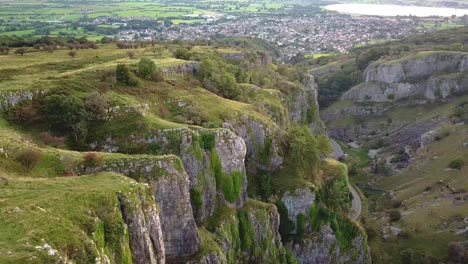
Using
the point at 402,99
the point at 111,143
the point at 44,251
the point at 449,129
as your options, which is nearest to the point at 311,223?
the point at 111,143

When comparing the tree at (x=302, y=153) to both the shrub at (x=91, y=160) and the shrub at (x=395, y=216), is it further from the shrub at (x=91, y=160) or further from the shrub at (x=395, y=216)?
the shrub at (x=91, y=160)

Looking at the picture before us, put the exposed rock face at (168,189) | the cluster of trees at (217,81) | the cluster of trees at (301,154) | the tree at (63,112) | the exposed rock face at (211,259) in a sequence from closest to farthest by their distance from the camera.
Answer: the exposed rock face at (168,189), the exposed rock face at (211,259), the tree at (63,112), the cluster of trees at (301,154), the cluster of trees at (217,81)

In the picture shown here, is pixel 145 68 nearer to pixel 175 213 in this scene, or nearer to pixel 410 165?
pixel 175 213

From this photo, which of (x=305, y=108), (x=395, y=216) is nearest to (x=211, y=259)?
(x=395, y=216)

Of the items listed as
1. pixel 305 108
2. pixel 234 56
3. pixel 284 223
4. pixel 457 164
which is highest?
pixel 234 56

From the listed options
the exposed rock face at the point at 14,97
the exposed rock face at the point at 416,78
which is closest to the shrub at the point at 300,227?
the exposed rock face at the point at 14,97

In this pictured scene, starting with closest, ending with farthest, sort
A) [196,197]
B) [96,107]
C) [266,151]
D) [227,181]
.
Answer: [196,197], [96,107], [227,181], [266,151]
